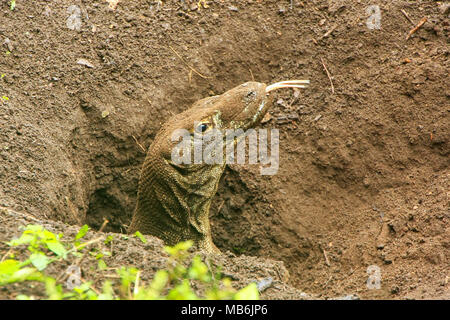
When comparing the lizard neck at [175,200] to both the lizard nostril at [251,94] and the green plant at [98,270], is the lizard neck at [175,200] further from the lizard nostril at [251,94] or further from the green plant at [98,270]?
the green plant at [98,270]

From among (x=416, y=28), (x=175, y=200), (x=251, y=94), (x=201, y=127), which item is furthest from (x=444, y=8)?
(x=175, y=200)

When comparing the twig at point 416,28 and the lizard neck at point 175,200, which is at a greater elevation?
the twig at point 416,28

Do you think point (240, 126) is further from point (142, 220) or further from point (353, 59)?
point (353, 59)

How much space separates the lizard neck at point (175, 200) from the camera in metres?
4.82

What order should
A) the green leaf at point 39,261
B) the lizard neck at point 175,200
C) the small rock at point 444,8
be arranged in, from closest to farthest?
the green leaf at point 39,261 → the lizard neck at point 175,200 → the small rock at point 444,8

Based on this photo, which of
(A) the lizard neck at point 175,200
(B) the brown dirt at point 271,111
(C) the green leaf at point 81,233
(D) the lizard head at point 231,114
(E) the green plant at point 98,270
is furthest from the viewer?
(B) the brown dirt at point 271,111

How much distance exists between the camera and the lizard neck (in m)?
4.82

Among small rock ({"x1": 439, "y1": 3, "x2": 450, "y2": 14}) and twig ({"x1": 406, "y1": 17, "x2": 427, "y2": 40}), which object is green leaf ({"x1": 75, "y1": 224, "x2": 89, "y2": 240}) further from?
small rock ({"x1": 439, "y1": 3, "x2": 450, "y2": 14})

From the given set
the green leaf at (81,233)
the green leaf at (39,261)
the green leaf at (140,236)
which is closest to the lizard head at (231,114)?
the green leaf at (140,236)

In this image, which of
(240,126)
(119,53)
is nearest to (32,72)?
(119,53)

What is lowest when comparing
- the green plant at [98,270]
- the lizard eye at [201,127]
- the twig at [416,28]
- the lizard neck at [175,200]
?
the green plant at [98,270]

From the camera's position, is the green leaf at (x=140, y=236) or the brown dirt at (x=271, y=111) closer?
the green leaf at (x=140, y=236)

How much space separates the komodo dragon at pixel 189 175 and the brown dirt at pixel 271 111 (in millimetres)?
750

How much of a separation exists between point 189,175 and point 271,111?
5.81 feet
